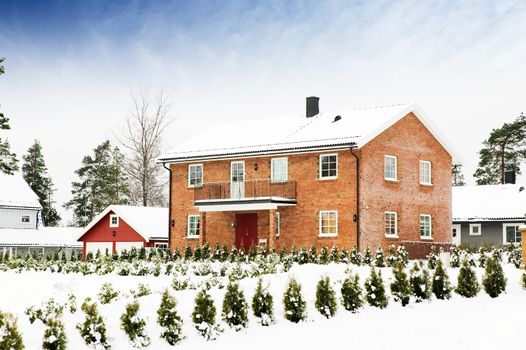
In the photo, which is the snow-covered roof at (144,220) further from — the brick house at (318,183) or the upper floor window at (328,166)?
the upper floor window at (328,166)

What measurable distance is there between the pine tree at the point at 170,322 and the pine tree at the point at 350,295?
5.21 metres

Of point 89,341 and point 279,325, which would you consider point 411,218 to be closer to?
point 279,325

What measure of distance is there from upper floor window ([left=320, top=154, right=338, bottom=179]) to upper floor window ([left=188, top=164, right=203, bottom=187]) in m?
7.61

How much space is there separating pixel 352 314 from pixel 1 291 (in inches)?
624

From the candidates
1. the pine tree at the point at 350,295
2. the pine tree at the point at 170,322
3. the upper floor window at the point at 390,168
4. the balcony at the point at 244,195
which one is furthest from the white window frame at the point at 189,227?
the pine tree at the point at 170,322

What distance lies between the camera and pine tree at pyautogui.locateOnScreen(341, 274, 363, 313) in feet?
60.3

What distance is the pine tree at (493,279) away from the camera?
21188 mm

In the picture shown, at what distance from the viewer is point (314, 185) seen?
33.8 meters

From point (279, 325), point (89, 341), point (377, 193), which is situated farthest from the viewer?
point (377, 193)

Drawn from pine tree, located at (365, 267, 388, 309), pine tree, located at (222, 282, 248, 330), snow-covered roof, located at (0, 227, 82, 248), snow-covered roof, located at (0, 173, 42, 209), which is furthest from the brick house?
snow-covered roof, located at (0, 173, 42, 209)

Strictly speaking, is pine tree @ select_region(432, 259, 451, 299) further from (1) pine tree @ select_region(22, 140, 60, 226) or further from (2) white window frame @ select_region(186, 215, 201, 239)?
(1) pine tree @ select_region(22, 140, 60, 226)

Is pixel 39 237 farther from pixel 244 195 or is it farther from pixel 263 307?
pixel 263 307

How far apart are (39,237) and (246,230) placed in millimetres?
28669

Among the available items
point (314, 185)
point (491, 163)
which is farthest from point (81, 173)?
point (314, 185)
